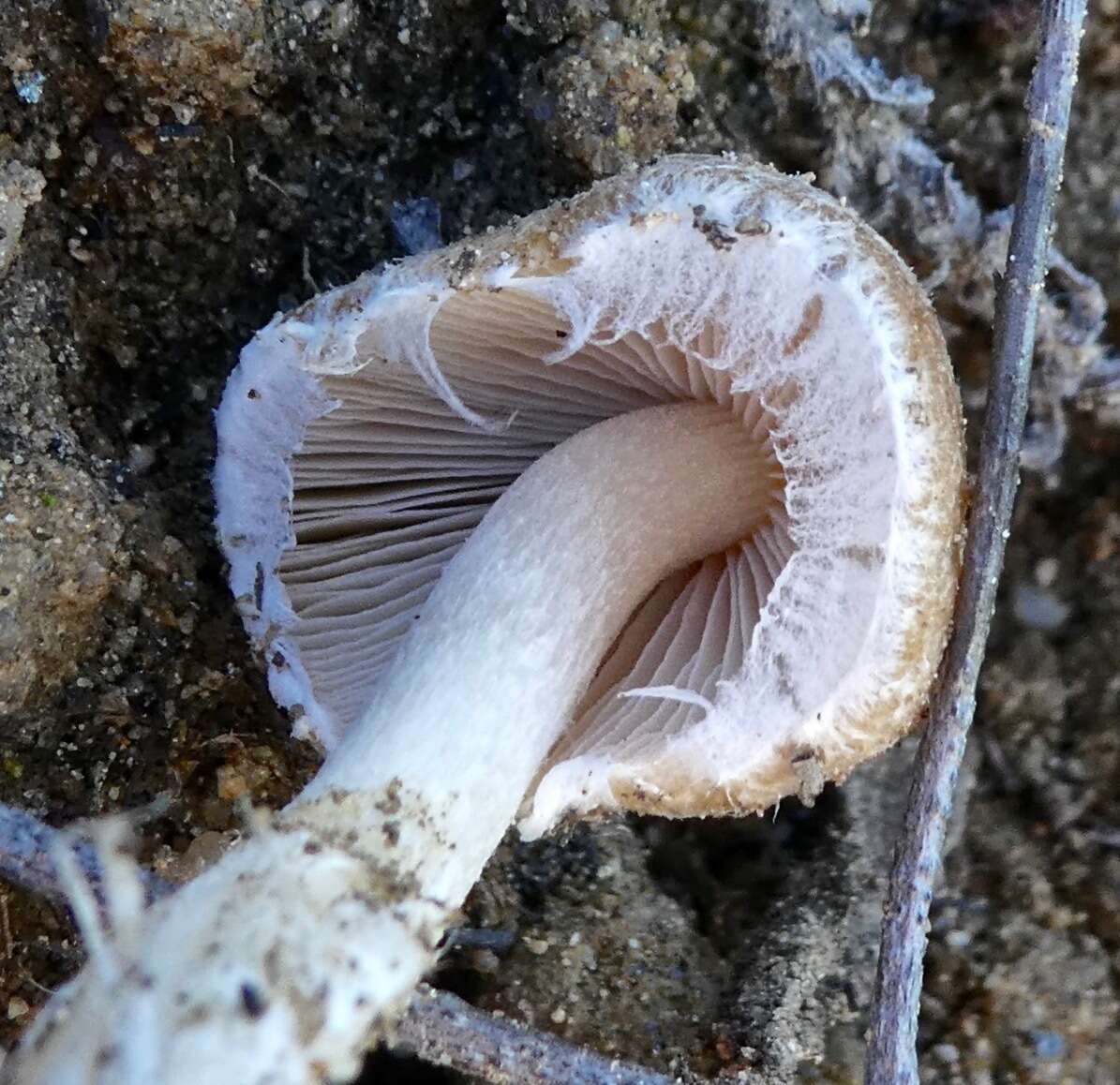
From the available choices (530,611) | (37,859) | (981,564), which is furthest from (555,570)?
(37,859)

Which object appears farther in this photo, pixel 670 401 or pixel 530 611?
pixel 670 401

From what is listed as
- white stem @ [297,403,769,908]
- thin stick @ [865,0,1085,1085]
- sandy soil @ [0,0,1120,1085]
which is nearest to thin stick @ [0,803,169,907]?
sandy soil @ [0,0,1120,1085]

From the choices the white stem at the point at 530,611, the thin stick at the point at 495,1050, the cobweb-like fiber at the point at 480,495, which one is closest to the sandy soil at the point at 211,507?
the cobweb-like fiber at the point at 480,495

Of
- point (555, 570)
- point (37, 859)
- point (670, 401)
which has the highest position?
point (670, 401)

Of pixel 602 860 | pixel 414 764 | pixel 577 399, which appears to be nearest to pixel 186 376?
pixel 577 399

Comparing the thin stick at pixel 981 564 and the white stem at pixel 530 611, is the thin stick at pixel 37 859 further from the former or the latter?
the thin stick at pixel 981 564

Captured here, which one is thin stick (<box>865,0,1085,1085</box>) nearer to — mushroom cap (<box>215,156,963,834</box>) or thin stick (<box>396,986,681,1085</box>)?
mushroom cap (<box>215,156,963,834</box>)

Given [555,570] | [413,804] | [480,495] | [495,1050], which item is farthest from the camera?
[480,495]

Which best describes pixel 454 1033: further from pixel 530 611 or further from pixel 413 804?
pixel 530 611
